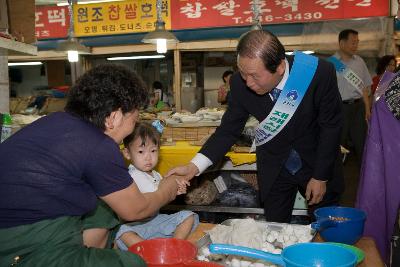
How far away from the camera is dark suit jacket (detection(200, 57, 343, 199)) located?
246cm

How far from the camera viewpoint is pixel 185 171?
2527mm

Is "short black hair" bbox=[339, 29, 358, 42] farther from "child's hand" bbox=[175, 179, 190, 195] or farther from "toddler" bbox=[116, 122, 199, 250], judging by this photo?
"child's hand" bbox=[175, 179, 190, 195]

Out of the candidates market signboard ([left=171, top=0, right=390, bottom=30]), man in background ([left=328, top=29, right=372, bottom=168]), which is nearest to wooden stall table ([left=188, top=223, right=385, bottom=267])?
man in background ([left=328, top=29, right=372, bottom=168])

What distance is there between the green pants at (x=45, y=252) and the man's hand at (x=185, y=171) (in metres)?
0.98

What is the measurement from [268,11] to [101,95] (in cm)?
583

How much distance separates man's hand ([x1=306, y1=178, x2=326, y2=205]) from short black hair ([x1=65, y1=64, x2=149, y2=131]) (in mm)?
1291

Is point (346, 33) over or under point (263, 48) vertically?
over

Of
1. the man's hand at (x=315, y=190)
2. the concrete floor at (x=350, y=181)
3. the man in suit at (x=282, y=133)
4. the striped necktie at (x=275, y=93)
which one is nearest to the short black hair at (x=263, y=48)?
the man in suit at (x=282, y=133)

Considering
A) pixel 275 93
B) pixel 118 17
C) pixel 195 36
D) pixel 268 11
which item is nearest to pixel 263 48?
pixel 275 93

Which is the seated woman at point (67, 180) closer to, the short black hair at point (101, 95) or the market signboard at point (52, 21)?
the short black hair at point (101, 95)

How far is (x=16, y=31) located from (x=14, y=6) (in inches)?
8.6

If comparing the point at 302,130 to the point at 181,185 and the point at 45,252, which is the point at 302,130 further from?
the point at 45,252

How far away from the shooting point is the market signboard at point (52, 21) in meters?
8.04

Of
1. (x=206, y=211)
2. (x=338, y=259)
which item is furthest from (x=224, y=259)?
(x=206, y=211)
